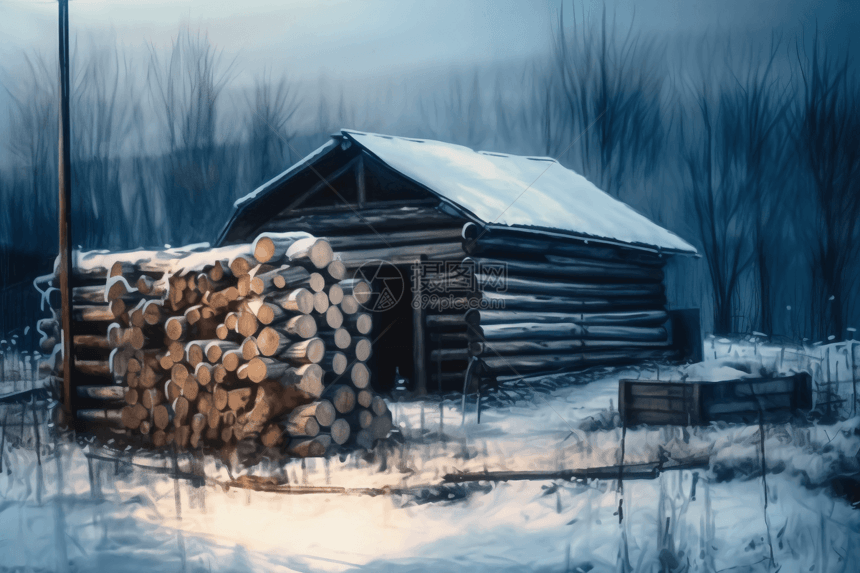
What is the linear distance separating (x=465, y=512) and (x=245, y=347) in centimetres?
297

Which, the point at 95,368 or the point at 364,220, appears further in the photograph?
the point at 364,220

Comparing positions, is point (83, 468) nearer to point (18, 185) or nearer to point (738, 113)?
point (18, 185)

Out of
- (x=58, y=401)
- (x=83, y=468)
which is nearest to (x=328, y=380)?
(x=83, y=468)

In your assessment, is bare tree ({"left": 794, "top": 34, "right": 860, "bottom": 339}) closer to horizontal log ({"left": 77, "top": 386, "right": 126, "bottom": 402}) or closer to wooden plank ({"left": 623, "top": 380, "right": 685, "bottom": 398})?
wooden plank ({"left": 623, "top": 380, "right": 685, "bottom": 398})

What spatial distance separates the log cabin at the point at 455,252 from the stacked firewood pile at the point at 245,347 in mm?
2025

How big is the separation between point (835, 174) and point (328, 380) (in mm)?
15098

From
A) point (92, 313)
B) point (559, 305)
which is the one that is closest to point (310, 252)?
point (92, 313)

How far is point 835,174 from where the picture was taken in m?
17.2

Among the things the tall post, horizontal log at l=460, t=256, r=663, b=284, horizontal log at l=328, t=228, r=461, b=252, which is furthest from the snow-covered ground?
horizontal log at l=328, t=228, r=461, b=252

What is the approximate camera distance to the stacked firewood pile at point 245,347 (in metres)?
7.11

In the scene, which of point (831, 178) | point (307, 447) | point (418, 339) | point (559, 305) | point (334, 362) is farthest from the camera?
point (831, 178)

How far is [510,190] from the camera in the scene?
12117mm

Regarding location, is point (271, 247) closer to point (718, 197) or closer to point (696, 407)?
point (696, 407)

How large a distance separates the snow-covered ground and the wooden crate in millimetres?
211
